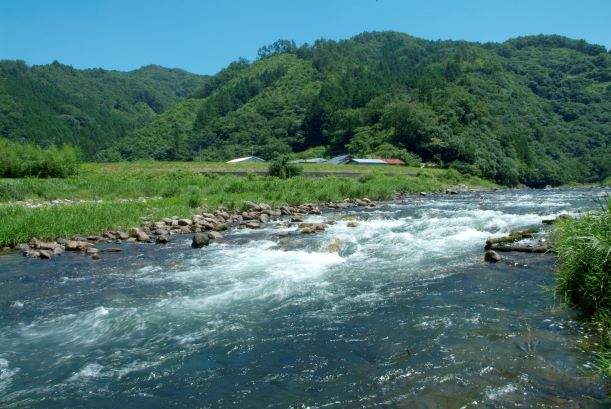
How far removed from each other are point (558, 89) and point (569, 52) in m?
37.0

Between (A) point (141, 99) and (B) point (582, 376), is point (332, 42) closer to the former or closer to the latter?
(A) point (141, 99)

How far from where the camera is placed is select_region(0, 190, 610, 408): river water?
559 centimetres

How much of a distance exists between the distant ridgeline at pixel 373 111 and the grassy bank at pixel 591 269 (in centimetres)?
6937

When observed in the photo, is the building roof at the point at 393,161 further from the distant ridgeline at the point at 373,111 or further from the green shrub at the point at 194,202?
the green shrub at the point at 194,202

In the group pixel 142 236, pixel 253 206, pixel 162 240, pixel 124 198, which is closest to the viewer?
pixel 162 240

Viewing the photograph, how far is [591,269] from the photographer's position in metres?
7.32

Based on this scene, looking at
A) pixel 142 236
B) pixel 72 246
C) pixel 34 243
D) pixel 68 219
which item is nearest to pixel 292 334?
pixel 72 246

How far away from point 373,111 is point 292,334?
98204 millimetres

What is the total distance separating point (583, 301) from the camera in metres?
7.71

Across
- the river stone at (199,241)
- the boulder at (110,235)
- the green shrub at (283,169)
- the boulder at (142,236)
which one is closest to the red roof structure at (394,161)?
the green shrub at (283,169)

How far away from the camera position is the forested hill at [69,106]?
11875 cm

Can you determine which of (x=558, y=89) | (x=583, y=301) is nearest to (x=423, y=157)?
(x=583, y=301)

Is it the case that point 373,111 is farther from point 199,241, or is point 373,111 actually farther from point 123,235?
point 199,241

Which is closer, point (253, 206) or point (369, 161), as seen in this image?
point (253, 206)
